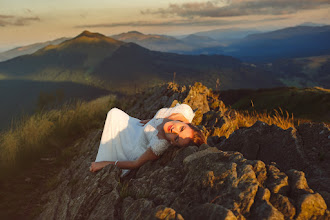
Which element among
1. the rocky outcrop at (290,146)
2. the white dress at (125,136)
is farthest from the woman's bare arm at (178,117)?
the rocky outcrop at (290,146)

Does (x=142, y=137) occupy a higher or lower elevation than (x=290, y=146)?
lower

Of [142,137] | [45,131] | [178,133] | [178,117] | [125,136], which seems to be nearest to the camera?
[178,133]

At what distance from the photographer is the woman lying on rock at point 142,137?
14.9ft

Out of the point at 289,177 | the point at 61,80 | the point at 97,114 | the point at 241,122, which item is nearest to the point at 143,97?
the point at 97,114

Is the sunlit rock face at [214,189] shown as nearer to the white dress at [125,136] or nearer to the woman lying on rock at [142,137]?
the woman lying on rock at [142,137]

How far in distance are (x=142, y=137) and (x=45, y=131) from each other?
7.11 meters

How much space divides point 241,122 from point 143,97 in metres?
6.22

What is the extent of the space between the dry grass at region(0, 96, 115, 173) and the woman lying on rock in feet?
17.3

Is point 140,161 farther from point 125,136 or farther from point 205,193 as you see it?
point 205,193

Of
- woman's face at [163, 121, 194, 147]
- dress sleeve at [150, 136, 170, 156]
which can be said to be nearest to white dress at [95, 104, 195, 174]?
dress sleeve at [150, 136, 170, 156]

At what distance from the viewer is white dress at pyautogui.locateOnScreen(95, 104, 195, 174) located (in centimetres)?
530

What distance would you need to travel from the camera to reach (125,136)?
5660 millimetres

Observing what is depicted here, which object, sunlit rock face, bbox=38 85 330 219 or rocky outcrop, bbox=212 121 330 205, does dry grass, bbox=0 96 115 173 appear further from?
rocky outcrop, bbox=212 121 330 205

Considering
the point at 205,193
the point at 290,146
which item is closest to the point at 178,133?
the point at 205,193
